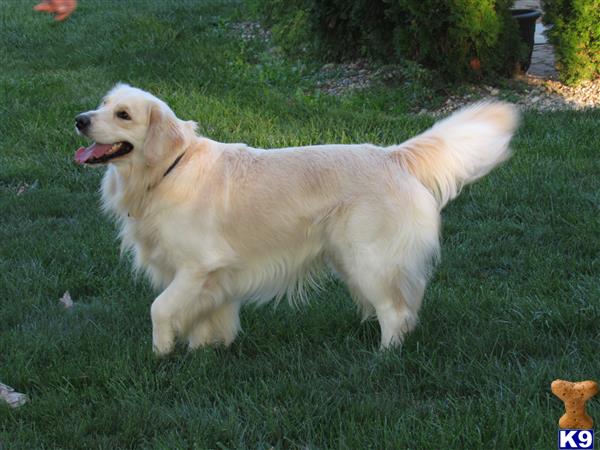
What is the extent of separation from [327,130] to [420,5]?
1616mm

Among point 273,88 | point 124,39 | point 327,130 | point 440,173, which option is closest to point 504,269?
point 440,173

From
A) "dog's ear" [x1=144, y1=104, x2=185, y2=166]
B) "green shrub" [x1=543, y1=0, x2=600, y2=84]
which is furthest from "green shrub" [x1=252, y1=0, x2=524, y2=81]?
"dog's ear" [x1=144, y1=104, x2=185, y2=166]

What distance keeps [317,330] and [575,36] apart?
4.78 meters

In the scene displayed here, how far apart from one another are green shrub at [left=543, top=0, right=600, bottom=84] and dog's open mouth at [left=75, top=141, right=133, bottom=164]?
504cm

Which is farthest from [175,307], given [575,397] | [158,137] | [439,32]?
[439,32]

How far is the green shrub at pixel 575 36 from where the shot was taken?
7.39 m

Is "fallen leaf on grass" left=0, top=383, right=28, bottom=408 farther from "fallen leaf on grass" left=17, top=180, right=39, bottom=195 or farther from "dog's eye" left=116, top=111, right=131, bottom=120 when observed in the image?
"fallen leaf on grass" left=17, top=180, right=39, bottom=195

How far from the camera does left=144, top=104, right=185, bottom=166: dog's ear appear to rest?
3.75m

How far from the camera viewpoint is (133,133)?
3.76 m

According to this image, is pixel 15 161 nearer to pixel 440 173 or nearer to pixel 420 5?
pixel 420 5

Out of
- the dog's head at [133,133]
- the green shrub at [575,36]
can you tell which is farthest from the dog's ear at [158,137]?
the green shrub at [575,36]

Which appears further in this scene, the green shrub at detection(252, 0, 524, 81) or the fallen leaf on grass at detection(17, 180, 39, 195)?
the green shrub at detection(252, 0, 524, 81)

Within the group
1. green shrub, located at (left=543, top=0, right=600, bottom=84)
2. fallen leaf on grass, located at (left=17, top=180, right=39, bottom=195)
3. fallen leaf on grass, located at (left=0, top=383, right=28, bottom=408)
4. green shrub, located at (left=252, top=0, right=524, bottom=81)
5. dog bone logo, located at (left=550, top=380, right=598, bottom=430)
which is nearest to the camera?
dog bone logo, located at (left=550, top=380, right=598, bottom=430)

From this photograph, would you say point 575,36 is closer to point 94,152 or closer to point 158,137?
point 158,137
